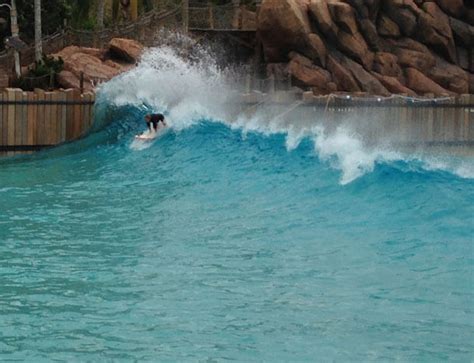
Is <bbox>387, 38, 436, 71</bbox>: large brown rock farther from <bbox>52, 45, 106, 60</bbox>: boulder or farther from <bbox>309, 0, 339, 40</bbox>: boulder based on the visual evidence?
<bbox>52, 45, 106, 60</bbox>: boulder

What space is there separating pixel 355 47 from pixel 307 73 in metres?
1.98

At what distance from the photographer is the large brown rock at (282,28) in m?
31.5

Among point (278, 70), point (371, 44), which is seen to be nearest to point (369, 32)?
point (371, 44)

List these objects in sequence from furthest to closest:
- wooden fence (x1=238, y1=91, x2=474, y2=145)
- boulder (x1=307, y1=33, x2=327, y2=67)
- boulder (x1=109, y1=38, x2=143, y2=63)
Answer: boulder (x1=307, y1=33, x2=327, y2=67), boulder (x1=109, y1=38, x2=143, y2=63), wooden fence (x1=238, y1=91, x2=474, y2=145)

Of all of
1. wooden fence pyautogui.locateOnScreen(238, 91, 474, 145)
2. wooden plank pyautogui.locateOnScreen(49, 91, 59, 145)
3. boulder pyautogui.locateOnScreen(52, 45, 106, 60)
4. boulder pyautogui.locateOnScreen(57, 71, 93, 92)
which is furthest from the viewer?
boulder pyautogui.locateOnScreen(52, 45, 106, 60)

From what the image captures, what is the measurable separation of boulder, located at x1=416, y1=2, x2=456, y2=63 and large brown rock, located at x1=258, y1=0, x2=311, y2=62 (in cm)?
395

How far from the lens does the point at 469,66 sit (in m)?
34.4

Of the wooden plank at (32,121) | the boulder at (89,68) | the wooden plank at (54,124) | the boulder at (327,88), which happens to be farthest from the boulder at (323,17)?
the wooden plank at (32,121)

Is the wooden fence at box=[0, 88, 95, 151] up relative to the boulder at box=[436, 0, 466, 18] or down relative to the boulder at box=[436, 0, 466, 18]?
down

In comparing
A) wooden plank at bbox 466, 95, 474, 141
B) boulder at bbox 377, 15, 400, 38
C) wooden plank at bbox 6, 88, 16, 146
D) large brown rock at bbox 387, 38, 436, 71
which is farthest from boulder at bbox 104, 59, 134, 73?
wooden plank at bbox 466, 95, 474, 141

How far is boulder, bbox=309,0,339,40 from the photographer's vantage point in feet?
105

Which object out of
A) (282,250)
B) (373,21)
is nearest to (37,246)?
(282,250)

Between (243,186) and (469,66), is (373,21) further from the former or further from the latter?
(243,186)

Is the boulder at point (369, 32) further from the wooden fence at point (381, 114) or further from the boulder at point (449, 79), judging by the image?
the wooden fence at point (381, 114)
